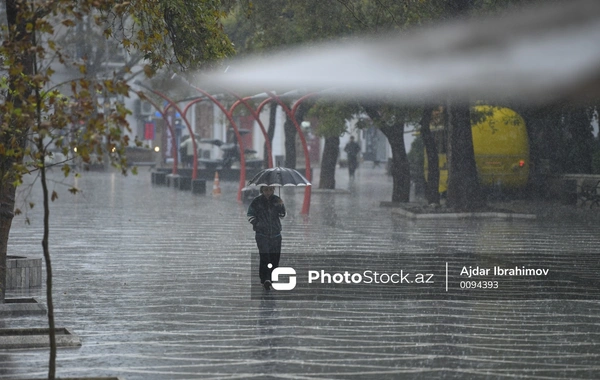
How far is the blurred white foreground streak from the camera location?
10.4 metres

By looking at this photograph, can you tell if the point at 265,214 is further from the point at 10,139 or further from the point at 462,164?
the point at 462,164

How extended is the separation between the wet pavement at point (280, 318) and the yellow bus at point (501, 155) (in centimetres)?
1085

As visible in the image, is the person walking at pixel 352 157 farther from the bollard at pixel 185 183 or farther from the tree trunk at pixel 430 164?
the tree trunk at pixel 430 164

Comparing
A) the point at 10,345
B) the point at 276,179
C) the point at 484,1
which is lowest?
the point at 10,345

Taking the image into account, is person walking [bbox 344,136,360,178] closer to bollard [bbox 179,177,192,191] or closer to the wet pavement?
bollard [bbox 179,177,192,191]

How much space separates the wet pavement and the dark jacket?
0.75m

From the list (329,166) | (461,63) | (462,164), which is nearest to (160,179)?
(329,166)

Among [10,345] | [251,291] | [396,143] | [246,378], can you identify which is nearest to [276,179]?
[251,291]

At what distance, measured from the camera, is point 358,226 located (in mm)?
24062

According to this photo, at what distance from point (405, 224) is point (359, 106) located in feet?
26.6

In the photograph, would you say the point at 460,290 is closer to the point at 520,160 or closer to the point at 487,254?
the point at 487,254

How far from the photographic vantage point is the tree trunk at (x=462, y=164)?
2694 centimetres

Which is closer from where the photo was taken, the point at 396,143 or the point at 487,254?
the point at 487,254

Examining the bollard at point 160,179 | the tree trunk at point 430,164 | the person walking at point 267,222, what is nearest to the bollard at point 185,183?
the bollard at point 160,179
